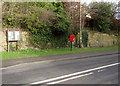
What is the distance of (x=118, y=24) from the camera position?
119 feet

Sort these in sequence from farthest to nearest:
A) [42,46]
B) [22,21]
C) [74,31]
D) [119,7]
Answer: [119,7]
[74,31]
[42,46]
[22,21]

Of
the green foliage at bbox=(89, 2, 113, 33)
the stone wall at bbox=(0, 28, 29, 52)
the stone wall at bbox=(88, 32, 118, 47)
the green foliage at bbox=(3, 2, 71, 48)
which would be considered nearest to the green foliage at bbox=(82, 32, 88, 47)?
the stone wall at bbox=(88, 32, 118, 47)

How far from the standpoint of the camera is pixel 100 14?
3038cm

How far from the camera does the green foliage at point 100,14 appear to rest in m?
29.8

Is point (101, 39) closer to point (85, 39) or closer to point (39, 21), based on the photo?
point (85, 39)

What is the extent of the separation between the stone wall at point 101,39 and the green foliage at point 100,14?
5.32 ft

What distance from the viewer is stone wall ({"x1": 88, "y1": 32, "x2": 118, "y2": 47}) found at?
27.0 metres

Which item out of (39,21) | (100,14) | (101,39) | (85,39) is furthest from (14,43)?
(100,14)

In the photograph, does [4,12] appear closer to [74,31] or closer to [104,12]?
[74,31]

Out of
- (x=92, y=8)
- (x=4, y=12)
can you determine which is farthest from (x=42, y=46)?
(x=92, y=8)

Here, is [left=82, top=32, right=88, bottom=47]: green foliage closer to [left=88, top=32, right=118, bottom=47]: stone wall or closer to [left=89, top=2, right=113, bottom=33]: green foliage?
[left=88, top=32, right=118, bottom=47]: stone wall

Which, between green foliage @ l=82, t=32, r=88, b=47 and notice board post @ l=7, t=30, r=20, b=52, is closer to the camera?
notice board post @ l=7, t=30, r=20, b=52

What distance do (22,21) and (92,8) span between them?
633 inches

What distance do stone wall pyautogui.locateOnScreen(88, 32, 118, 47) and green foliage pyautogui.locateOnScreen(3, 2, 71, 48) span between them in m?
6.71
